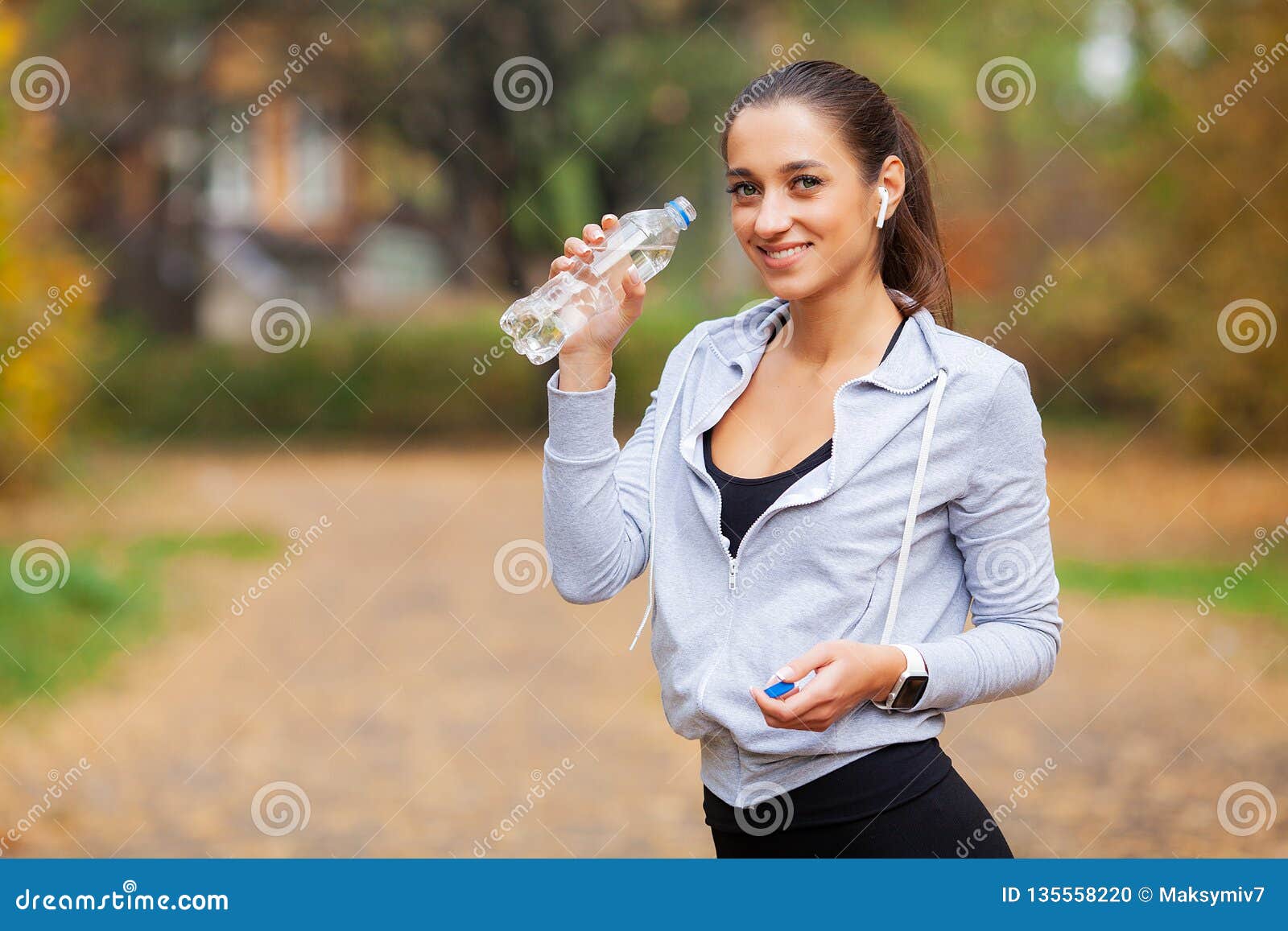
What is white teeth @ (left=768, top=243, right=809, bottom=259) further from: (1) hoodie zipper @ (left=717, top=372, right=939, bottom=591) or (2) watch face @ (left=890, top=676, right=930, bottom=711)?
(2) watch face @ (left=890, top=676, right=930, bottom=711)

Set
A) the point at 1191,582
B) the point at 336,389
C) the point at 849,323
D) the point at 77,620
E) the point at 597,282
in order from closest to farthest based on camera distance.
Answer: the point at 849,323
the point at 597,282
the point at 77,620
the point at 1191,582
the point at 336,389

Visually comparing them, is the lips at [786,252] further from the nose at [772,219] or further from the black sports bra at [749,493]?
the black sports bra at [749,493]

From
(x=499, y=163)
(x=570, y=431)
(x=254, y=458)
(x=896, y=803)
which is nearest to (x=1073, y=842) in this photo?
(x=896, y=803)

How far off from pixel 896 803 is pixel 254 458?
46.7 feet

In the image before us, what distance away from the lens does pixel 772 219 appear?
208 cm

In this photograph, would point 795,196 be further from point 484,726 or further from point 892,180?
point 484,726

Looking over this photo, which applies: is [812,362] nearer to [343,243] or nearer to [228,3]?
[228,3]

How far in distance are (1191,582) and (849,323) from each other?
8.05 meters

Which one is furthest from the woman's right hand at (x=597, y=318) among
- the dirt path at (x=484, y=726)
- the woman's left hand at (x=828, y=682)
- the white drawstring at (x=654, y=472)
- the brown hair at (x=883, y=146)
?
the dirt path at (x=484, y=726)

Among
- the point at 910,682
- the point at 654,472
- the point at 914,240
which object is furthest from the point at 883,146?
the point at 910,682

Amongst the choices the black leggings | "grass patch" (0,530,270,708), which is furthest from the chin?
"grass patch" (0,530,270,708)

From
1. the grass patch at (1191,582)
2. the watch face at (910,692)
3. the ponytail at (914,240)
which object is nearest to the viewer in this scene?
the watch face at (910,692)

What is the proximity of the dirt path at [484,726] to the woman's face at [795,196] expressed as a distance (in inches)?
147

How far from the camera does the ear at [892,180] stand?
2205 mm
